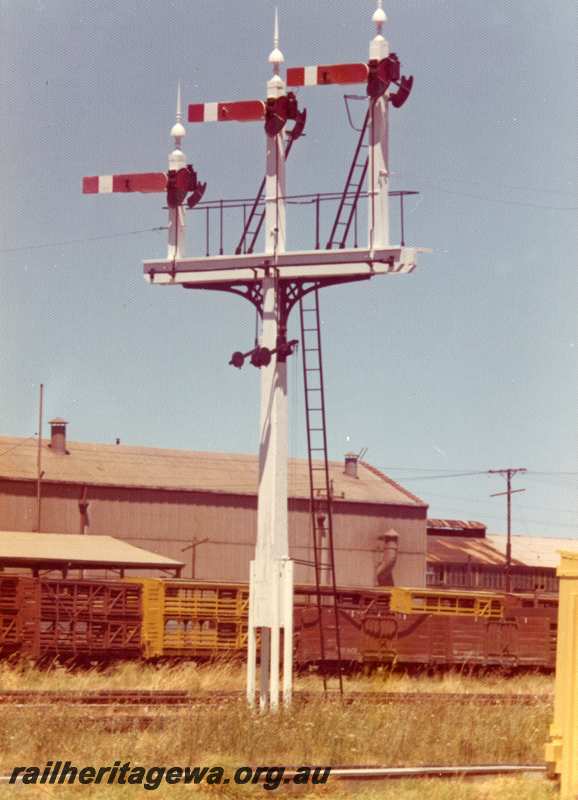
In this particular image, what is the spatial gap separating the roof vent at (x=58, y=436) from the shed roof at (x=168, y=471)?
0.31 m

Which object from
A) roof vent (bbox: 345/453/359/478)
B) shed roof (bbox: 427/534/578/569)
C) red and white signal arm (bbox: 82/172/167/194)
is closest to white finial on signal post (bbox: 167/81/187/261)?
red and white signal arm (bbox: 82/172/167/194)

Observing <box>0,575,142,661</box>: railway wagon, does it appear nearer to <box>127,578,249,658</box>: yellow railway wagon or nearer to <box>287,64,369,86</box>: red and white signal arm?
<box>127,578,249,658</box>: yellow railway wagon

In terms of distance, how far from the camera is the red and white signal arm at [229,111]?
20.0 m

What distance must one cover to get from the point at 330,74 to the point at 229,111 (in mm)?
1608

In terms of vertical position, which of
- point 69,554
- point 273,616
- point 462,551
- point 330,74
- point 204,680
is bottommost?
point 204,680

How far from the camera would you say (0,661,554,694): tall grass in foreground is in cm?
2662

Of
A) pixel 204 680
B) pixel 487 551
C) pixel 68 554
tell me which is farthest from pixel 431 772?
pixel 487 551

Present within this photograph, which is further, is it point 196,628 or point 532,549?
point 532,549

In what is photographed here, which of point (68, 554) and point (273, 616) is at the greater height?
point (273, 616)

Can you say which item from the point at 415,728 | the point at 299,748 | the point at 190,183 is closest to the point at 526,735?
the point at 415,728

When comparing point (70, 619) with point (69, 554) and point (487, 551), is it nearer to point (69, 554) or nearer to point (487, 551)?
point (69, 554)

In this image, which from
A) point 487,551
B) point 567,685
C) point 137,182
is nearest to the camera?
point 567,685

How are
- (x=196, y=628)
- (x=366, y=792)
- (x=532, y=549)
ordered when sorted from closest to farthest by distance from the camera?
1. (x=366, y=792)
2. (x=196, y=628)
3. (x=532, y=549)

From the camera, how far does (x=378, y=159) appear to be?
1986cm
